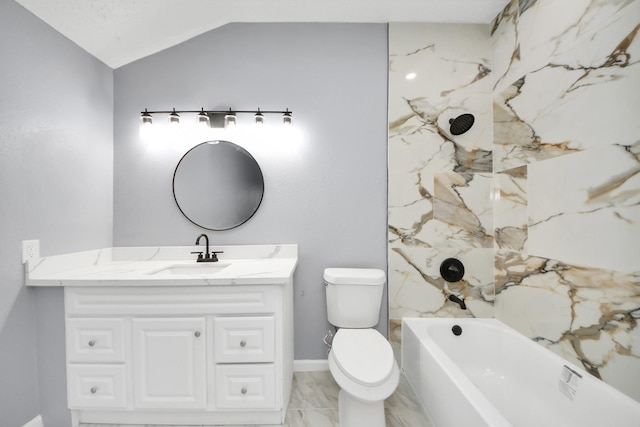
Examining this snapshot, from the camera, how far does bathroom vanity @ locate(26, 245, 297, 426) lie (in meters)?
1.40

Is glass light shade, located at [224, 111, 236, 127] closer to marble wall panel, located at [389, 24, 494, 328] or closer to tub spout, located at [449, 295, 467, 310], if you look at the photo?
marble wall panel, located at [389, 24, 494, 328]

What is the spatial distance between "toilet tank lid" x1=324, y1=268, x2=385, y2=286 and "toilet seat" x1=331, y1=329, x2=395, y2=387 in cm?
29

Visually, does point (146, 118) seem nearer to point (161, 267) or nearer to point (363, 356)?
point (161, 267)

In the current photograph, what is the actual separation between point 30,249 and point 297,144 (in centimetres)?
163

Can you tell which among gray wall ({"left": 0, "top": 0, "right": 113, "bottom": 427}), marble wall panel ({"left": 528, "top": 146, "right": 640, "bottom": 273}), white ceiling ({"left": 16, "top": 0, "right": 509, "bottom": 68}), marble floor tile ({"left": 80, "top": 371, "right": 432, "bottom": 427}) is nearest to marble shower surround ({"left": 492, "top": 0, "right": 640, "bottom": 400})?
marble wall panel ({"left": 528, "top": 146, "right": 640, "bottom": 273})

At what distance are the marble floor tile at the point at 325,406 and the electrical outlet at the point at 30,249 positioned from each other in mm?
958

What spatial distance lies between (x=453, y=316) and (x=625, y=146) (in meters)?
1.37

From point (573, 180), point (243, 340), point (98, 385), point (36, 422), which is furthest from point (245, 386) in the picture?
point (573, 180)

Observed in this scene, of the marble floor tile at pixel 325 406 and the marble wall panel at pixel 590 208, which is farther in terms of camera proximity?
the marble floor tile at pixel 325 406

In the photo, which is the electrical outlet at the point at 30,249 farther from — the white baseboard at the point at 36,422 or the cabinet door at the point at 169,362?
the white baseboard at the point at 36,422

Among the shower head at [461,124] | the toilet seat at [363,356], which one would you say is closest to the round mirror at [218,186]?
the toilet seat at [363,356]

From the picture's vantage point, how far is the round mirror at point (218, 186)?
1.96m

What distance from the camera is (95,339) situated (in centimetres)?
140

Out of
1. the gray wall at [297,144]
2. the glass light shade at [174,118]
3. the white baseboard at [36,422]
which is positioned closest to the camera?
the white baseboard at [36,422]
